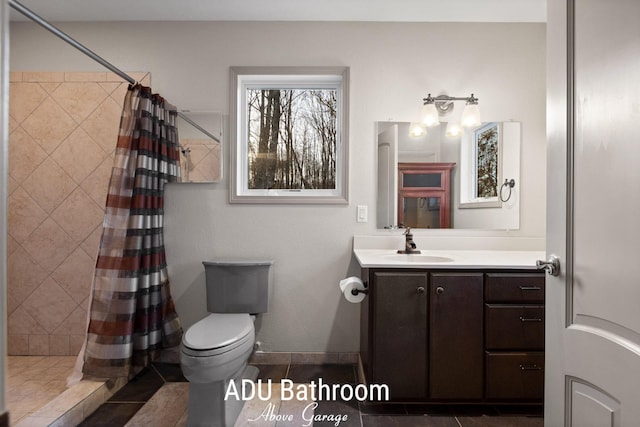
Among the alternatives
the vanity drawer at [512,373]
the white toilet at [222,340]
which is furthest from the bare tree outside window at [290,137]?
the vanity drawer at [512,373]

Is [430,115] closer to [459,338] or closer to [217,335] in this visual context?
[459,338]

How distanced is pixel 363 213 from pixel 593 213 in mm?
1535

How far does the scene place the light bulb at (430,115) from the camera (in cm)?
226

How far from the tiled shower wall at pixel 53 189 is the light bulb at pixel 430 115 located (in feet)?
6.53

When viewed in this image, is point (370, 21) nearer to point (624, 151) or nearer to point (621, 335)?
point (624, 151)

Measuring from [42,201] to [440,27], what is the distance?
3106mm

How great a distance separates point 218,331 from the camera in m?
1.73

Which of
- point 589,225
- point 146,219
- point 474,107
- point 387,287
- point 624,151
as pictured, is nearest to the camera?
point 624,151

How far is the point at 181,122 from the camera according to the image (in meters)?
2.30

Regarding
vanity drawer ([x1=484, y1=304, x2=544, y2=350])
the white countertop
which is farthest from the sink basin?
vanity drawer ([x1=484, y1=304, x2=544, y2=350])

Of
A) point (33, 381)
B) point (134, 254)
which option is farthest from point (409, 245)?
point (33, 381)

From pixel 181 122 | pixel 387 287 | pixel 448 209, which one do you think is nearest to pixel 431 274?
pixel 387 287

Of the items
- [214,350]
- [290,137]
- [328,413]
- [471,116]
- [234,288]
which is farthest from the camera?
[290,137]

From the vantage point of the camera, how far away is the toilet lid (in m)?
1.58
